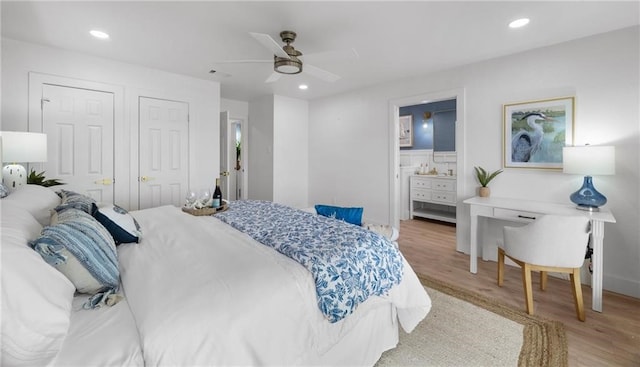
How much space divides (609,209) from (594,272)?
2.65 ft

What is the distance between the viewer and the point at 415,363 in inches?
66.5

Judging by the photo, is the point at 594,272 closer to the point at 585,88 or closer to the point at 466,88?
the point at 585,88

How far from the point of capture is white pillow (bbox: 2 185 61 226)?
1.49 metres

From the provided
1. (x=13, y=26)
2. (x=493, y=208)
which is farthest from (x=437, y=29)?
(x=13, y=26)

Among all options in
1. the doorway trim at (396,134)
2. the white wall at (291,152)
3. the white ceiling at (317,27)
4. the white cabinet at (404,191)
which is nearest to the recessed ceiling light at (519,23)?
the white ceiling at (317,27)

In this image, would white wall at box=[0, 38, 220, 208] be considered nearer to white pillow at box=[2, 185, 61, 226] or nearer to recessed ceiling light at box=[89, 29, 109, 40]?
recessed ceiling light at box=[89, 29, 109, 40]

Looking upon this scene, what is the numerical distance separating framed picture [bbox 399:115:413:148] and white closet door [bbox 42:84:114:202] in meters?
5.33

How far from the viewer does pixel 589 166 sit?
8.09 feet

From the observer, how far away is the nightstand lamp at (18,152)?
2.15 m

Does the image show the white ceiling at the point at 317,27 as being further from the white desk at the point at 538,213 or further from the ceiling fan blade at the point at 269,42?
the white desk at the point at 538,213

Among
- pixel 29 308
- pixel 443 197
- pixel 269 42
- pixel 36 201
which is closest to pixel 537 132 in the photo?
pixel 443 197

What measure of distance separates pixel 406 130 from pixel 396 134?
2.09 metres

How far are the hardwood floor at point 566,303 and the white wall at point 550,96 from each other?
1.19 ft

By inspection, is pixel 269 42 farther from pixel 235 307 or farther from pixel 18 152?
pixel 18 152
